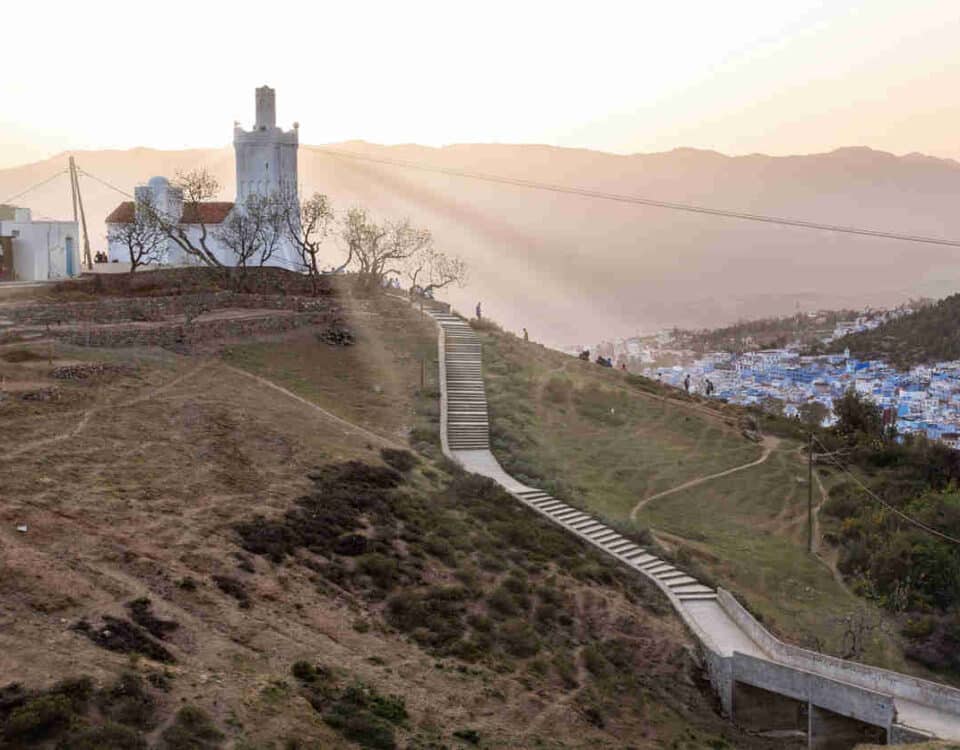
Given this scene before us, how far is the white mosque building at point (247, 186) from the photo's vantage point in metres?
45.9

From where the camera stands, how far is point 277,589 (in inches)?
626

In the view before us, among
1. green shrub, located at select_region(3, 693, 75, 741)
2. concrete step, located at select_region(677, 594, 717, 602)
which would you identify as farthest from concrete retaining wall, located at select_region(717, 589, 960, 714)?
green shrub, located at select_region(3, 693, 75, 741)

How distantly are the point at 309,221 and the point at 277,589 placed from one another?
30.4 m

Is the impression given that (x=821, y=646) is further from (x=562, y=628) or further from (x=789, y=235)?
(x=789, y=235)

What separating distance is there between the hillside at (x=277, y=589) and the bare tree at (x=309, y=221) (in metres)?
13.9

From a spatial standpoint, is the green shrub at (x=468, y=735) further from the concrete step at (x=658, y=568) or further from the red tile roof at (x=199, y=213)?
the red tile roof at (x=199, y=213)

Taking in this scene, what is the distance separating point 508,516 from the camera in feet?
74.9

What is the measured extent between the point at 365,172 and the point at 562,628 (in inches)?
3761

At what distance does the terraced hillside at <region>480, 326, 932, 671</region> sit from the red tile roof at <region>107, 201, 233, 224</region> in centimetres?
1588

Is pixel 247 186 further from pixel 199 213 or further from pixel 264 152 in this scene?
pixel 199 213

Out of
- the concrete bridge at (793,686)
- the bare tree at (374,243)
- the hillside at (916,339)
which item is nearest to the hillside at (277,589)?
the concrete bridge at (793,686)

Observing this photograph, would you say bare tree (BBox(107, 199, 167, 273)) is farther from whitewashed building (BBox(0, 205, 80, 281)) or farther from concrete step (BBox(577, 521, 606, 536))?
concrete step (BBox(577, 521, 606, 536))

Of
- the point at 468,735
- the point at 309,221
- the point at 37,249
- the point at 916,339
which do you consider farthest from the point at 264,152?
the point at 916,339

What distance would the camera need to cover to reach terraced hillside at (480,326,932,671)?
2330cm
